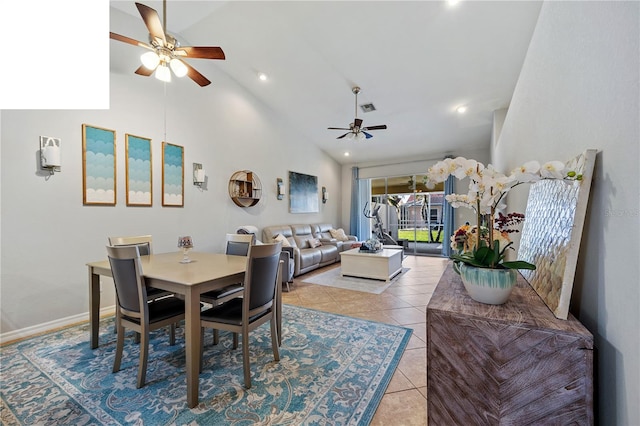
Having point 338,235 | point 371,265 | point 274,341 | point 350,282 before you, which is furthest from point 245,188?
point 274,341

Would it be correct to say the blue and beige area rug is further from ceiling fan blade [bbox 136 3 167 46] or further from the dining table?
ceiling fan blade [bbox 136 3 167 46]

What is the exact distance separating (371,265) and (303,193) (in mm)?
2851

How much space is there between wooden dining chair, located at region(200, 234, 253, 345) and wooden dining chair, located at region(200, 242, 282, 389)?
6.2 inches

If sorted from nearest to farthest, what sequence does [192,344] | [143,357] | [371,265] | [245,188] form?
[192,344]
[143,357]
[371,265]
[245,188]

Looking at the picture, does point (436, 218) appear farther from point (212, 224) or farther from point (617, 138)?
point (617, 138)

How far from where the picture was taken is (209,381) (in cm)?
180

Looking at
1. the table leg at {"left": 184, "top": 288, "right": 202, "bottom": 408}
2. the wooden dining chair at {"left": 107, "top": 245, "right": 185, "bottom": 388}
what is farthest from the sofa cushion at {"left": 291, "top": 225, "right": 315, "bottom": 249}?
the table leg at {"left": 184, "top": 288, "right": 202, "bottom": 408}

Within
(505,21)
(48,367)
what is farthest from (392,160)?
(48,367)

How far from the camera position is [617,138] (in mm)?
765

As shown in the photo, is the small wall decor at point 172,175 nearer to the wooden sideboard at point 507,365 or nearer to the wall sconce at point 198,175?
the wall sconce at point 198,175

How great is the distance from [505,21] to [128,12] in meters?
4.54

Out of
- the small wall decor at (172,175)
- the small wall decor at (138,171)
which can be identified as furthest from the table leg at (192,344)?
the small wall decor at (172,175)

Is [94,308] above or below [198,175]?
below

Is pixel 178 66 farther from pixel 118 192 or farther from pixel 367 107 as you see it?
pixel 367 107
